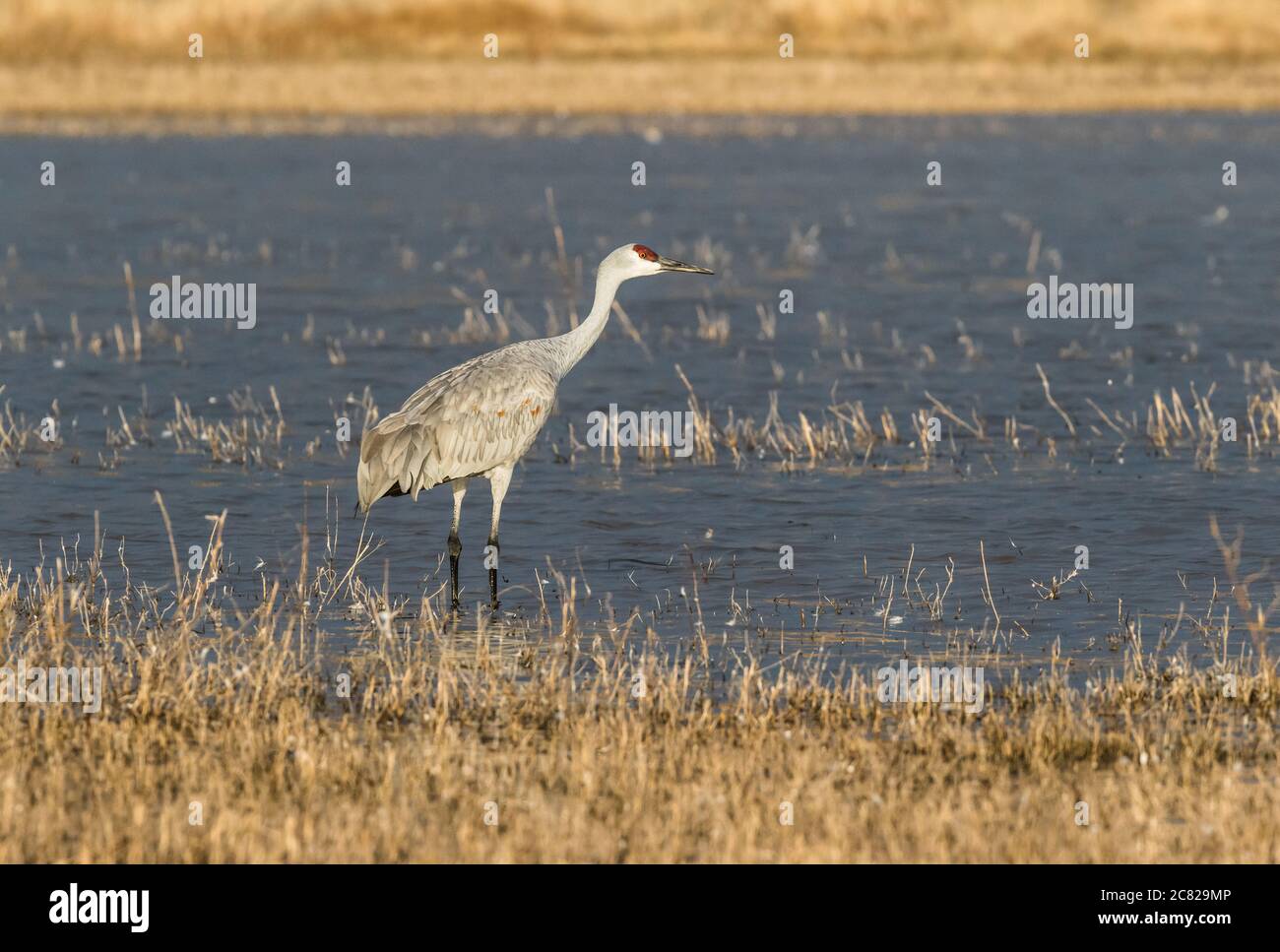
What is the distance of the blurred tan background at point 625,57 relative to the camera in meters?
43.8

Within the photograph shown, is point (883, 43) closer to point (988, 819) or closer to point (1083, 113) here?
point (1083, 113)

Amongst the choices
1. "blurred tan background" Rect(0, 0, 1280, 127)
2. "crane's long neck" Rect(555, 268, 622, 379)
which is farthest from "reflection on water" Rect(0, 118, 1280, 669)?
"blurred tan background" Rect(0, 0, 1280, 127)

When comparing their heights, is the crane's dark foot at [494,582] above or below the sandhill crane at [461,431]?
below

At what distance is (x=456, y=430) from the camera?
1202cm

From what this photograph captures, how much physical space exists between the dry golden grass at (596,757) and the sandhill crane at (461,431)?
1.45 metres

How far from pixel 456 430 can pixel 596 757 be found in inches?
155

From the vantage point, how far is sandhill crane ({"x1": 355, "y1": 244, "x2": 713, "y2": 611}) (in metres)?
12.0

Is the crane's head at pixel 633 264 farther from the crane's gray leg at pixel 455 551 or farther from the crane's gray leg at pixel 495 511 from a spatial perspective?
the crane's gray leg at pixel 455 551

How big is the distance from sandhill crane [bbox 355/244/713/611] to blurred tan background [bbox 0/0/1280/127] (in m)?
29.6

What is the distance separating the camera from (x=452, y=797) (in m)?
7.97

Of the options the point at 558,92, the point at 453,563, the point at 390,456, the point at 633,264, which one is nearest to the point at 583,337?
the point at 633,264

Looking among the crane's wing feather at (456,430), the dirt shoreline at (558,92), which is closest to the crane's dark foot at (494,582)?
the crane's wing feather at (456,430)
